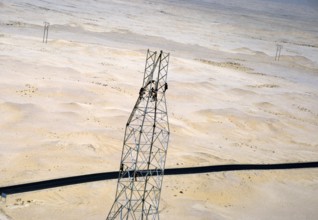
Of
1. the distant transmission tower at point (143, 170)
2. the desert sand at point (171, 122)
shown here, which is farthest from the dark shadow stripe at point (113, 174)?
the distant transmission tower at point (143, 170)

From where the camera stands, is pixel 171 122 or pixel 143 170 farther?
pixel 171 122

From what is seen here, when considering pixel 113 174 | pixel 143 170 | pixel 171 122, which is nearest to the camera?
pixel 143 170

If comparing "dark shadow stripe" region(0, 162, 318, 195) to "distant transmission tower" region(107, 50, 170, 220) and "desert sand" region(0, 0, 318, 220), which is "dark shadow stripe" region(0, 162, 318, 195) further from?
"distant transmission tower" region(107, 50, 170, 220)

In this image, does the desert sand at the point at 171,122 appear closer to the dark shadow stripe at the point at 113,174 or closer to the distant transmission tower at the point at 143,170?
the dark shadow stripe at the point at 113,174

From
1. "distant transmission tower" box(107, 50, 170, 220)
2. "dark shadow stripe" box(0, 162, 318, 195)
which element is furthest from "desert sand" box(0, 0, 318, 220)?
"distant transmission tower" box(107, 50, 170, 220)

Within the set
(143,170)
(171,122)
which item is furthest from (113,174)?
(171,122)

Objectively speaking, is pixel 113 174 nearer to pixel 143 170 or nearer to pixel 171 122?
pixel 143 170

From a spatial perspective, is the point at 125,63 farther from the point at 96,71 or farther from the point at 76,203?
the point at 76,203

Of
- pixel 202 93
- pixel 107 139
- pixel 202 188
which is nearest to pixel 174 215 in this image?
pixel 202 188

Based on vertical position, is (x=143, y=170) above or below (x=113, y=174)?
above
